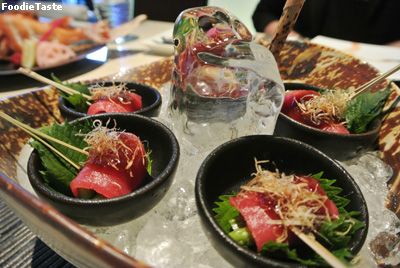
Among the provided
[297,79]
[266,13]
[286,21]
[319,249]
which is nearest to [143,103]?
[286,21]

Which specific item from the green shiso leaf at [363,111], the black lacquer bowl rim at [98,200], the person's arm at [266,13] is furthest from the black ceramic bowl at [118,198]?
the person's arm at [266,13]

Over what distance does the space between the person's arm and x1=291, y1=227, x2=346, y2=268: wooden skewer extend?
2.37 meters

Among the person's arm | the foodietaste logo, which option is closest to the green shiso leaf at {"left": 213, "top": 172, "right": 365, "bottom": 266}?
the foodietaste logo

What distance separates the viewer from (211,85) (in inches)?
41.6

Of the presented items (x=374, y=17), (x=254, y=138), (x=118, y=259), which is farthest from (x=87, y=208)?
(x=374, y=17)

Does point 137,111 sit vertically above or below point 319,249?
below

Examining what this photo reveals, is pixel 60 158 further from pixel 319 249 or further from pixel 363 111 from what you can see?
pixel 363 111

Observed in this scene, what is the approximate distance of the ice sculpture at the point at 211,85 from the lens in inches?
39.1

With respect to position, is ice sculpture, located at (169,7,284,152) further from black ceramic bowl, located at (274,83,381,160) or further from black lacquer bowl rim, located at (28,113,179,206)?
black lacquer bowl rim, located at (28,113,179,206)

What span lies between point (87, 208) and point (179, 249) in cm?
22

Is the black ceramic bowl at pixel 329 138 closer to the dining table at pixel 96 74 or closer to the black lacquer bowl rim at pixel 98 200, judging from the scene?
the black lacquer bowl rim at pixel 98 200

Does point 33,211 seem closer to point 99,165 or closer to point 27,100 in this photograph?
point 99,165

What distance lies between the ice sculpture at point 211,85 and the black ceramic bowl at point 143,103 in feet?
0.20

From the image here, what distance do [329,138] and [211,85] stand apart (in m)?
0.38
